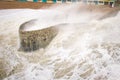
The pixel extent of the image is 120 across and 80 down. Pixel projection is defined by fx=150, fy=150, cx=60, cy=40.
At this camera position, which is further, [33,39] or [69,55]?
[33,39]

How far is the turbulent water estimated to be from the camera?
3557 millimetres

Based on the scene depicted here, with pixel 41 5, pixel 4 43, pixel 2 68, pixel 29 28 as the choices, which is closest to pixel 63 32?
pixel 29 28

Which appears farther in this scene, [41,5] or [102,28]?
[41,5]

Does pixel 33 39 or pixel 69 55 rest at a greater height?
pixel 33 39

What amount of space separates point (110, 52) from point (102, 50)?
0.23 m

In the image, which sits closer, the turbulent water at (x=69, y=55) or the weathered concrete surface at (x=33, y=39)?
the turbulent water at (x=69, y=55)

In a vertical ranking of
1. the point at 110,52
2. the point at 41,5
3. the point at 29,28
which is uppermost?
the point at 41,5

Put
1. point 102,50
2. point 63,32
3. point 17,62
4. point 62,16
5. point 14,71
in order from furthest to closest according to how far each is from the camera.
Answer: point 62,16 < point 63,32 < point 102,50 < point 17,62 < point 14,71

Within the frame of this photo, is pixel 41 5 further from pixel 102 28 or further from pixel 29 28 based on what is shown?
pixel 102 28

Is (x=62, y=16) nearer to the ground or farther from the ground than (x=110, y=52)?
farther from the ground

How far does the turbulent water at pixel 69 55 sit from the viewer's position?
3557 mm

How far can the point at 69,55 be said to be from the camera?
13.9ft

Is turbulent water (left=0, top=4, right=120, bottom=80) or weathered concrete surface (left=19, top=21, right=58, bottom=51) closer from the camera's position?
turbulent water (left=0, top=4, right=120, bottom=80)

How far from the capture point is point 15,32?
18.4 ft
